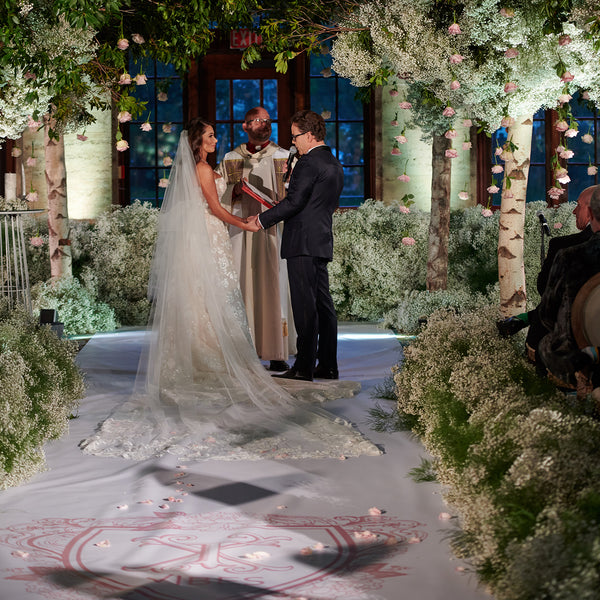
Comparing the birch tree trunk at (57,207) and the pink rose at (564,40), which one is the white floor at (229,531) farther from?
the birch tree trunk at (57,207)

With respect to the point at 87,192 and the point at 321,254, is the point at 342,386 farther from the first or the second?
the point at 87,192

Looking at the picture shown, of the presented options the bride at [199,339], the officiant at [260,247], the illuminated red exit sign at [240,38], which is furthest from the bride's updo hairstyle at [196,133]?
the illuminated red exit sign at [240,38]

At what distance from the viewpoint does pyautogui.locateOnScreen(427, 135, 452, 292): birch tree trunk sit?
36.2 ft

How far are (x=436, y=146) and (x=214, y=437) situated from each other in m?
6.72

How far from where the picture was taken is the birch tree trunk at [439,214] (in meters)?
11.0

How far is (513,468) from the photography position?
3.00 m

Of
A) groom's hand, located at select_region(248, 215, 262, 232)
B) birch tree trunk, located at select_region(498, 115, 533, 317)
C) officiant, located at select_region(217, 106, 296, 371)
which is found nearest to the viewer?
groom's hand, located at select_region(248, 215, 262, 232)

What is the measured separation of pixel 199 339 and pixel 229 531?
10.1 feet

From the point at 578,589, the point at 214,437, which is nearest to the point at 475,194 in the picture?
the point at 214,437

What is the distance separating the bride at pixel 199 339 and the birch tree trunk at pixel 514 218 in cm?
239

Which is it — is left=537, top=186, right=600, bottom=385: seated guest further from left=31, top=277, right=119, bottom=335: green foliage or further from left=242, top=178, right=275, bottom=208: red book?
left=31, top=277, right=119, bottom=335: green foliage

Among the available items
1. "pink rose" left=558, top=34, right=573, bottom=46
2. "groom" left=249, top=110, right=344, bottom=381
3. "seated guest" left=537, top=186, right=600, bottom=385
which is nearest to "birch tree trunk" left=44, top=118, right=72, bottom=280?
"groom" left=249, top=110, right=344, bottom=381

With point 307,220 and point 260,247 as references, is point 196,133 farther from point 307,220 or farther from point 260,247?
point 260,247

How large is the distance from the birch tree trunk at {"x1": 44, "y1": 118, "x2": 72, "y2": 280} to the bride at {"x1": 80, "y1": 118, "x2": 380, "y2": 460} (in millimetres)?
4456
